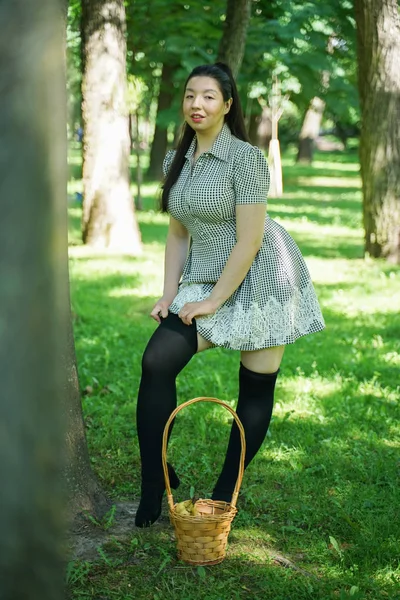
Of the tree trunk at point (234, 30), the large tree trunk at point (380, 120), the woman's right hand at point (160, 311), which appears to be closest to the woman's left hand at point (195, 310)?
the woman's right hand at point (160, 311)

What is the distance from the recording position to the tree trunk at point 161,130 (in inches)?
690

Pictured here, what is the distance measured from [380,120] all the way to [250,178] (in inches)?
259

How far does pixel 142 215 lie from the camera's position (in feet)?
51.0

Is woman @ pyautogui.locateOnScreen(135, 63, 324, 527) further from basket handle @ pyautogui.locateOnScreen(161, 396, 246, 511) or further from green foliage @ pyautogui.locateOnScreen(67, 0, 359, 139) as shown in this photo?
green foliage @ pyautogui.locateOnScreen(67, 0, 359, 139)

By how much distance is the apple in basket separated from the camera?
3228 millimetres

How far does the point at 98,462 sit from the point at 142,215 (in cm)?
1157

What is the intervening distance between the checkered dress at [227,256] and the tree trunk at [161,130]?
13.8 metres

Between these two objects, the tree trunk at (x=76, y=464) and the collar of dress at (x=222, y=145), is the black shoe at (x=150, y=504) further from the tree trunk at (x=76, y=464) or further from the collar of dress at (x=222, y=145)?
the collar of dress at (x=222, y=145)

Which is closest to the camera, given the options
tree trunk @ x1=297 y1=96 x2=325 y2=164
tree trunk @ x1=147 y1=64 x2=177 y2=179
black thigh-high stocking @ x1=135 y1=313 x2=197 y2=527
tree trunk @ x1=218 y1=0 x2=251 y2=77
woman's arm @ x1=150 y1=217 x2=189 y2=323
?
black thigh-high stocking @ x1=135 y1=313 x2=197 y2=527

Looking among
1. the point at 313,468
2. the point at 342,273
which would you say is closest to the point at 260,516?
the point at 313,468

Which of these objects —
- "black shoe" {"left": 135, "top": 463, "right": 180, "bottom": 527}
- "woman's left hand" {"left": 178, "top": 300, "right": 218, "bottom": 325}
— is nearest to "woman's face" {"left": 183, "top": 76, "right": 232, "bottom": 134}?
"woman's left hand" {"left": 178, "top": 300, "right": 218, "bottom": 325}

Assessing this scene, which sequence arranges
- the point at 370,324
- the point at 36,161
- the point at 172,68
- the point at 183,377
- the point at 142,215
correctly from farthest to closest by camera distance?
1. the point at 172,68
2. the point at 142,215
3. the point at 370,324
4. the point at 183,377
5. the point at 36,161

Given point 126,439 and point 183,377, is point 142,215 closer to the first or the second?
point 183,377

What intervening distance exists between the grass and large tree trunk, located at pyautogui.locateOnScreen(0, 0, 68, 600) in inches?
2.2
